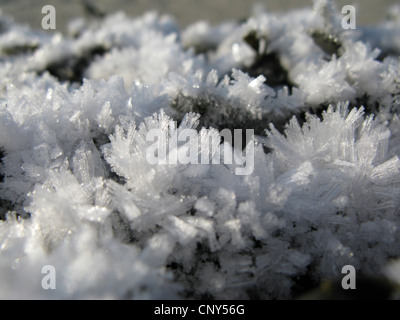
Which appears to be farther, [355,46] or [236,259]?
[355,46]

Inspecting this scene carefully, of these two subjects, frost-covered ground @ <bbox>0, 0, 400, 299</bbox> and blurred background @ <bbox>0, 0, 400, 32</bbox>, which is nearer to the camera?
frost-covered ground @ <bbox>0, 0, 400, 299</bbox>

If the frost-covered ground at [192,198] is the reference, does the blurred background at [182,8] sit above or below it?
above

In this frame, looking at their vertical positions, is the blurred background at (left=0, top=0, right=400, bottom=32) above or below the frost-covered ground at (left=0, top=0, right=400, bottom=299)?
above
